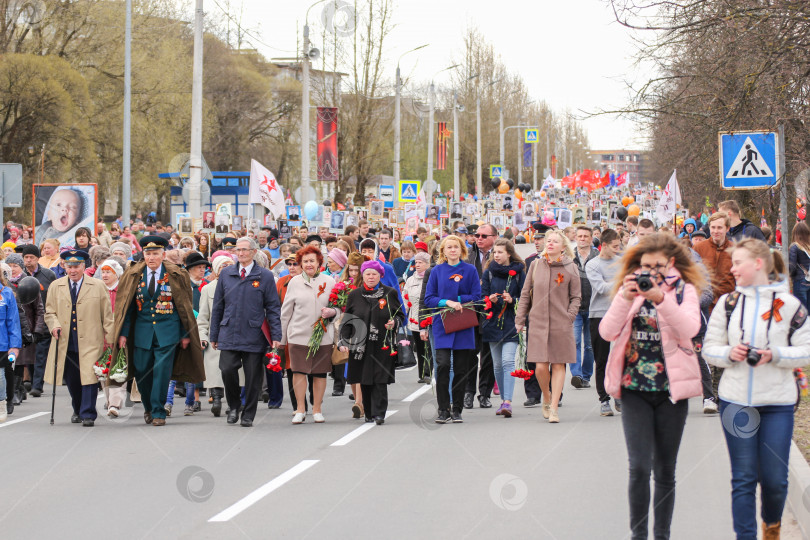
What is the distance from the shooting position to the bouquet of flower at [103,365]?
37.0 feet

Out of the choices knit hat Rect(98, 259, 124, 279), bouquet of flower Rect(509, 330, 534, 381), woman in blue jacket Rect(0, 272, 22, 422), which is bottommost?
bouquet of flower Rect(509, 330, 534, 381)

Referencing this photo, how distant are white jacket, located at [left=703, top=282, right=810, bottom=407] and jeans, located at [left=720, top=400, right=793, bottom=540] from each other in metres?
0.08

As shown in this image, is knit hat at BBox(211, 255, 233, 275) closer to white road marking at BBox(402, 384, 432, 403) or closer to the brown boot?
white road marking at BBox(402, 384, 432, 403)

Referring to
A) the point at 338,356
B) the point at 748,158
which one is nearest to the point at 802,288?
the point at 748,158

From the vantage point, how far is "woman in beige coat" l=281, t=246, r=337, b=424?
37.3ft

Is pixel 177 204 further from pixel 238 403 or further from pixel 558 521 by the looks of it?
pixel 558 521

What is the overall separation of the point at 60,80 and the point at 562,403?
2941cm

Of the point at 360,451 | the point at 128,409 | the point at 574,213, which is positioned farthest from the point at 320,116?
the point at 360,451

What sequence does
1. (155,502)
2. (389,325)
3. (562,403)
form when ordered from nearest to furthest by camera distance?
(155,502)
(389,325)
(562,403)

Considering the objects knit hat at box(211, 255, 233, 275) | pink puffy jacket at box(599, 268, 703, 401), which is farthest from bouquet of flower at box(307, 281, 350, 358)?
pink puffy jacket at box(599, 268, 703, 401)

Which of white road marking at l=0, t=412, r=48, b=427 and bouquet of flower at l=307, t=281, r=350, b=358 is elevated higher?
bouquet of flower at l=307, t=281, r=350, b=358

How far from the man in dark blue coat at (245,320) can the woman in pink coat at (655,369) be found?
5.87m

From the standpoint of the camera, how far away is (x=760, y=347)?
19.2 feet

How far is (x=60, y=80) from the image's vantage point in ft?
123
